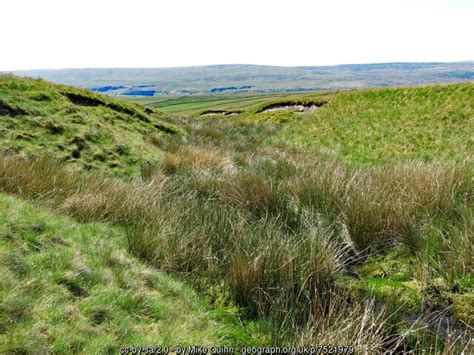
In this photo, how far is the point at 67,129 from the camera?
11.0 metres

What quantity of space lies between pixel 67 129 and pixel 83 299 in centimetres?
878

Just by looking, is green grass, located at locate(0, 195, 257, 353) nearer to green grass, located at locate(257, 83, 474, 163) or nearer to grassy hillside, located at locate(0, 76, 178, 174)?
grassy hillside, located at locate(0, 76, 178, 174)

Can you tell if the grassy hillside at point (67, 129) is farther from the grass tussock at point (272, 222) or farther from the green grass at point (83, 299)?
the green grass at point (83, 299)

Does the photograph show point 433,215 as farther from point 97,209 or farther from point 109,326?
point 97,209

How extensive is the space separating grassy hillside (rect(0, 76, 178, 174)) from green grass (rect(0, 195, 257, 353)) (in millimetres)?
5111

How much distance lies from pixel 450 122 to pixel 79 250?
14838mm

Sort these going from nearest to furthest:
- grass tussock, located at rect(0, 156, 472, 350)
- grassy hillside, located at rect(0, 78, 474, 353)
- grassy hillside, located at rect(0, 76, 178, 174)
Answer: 1. grassy hillside, located at rect(0, 78, 474, 353)
2. grass tussock, located at rect(0, 156, 472, 350)
3. grassy hillside, located at rect(0, 76, 178, 174)

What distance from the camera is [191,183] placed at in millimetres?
8086

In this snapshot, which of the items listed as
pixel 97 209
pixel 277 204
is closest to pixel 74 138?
pixel 97 209

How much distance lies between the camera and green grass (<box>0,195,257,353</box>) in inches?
113

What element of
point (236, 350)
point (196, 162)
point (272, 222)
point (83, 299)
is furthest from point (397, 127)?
point (83, 299)

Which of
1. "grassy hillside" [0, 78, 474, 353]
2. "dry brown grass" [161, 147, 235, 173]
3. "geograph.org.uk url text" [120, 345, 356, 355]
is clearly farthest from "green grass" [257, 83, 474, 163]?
"geograph.org.uk url text" [120, 345, 356, 355]

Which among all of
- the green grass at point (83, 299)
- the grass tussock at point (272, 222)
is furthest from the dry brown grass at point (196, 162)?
the green grass at point (83, 299)

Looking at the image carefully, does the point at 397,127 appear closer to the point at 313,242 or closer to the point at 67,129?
the point at 67,129
